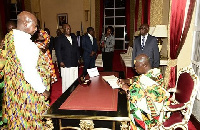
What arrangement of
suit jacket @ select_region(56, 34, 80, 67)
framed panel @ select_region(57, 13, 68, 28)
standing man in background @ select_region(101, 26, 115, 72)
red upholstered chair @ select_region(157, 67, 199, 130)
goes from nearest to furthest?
red upholstered chair @ select_region(157, 67, 199, 130) → suit jacket @ select_region(56, 34, 80, 67) → standing man in background @ select_region(101, 26, 115, 72) → framed panel @ select_region(57, 13, 68, 28)

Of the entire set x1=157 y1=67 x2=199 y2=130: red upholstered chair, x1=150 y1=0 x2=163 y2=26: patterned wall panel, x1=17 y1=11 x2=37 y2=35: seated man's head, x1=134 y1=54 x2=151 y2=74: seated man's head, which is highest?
x1=150 y1=0 x2=163 y2=26: patterned wall panel

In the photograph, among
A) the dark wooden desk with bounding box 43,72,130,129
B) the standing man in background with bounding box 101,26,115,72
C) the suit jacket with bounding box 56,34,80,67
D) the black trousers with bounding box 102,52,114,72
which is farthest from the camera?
the black trousers with bounding box 102,52,114,72

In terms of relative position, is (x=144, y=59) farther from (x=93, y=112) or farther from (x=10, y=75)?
(x=10, y=75)

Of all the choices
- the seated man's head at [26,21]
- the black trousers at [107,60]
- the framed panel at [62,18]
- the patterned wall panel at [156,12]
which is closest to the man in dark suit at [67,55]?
the seated man's head at [26,21]

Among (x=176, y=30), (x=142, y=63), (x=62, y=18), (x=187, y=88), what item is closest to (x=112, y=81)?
(x=142, y=63)

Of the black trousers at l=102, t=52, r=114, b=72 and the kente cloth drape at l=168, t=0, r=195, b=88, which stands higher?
the kente cloth drape at l=168, t=0, r=195, b=88

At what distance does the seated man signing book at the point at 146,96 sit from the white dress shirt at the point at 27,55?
1.04 metres

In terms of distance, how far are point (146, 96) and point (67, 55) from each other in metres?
2.49

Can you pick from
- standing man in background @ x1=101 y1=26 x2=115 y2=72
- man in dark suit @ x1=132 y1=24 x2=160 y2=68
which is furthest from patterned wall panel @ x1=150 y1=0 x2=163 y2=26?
man in dark suit @ x1=132 y1=24 x2=160 y2=68

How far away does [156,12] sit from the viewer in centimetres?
596

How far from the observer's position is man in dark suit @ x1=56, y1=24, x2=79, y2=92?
3.94 metres

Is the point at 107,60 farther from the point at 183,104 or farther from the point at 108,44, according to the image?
the point at 183,104

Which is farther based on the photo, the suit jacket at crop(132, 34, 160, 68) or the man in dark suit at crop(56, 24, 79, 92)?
the man in dark suit at crop(56, 24, 79, 92)

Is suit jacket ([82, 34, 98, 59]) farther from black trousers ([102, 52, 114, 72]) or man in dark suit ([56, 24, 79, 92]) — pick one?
black trousers ([102, 52, 114, 72])
